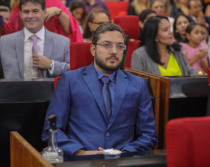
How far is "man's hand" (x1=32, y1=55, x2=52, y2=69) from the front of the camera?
8.32 ft

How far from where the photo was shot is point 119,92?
78.4 inches

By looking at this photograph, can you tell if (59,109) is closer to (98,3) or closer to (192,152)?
(192,152)

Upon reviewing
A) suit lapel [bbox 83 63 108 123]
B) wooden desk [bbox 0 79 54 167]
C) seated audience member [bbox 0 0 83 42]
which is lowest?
wooden desk [bbox 0 79 54 167]

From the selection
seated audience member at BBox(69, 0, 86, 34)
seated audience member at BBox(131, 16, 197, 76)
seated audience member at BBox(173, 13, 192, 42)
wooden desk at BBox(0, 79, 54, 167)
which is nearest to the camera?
wooden desk at BBox(0, 79, 54, 167)

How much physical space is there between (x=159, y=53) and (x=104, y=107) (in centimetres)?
129

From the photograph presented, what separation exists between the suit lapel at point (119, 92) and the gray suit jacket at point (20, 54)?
0.58 m

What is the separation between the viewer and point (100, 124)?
1955mm

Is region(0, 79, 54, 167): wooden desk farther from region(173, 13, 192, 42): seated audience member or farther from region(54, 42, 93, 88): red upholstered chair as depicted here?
region(173, 13, 192, 42): seated audience member

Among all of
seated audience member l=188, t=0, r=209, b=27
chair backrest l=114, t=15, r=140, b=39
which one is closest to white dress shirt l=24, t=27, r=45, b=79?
chair backrest l=114, t=15, r=140, b=39

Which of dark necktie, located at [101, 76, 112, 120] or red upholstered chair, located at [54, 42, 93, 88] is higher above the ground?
red upholstered chair, located at [54, 42, 93, 88]

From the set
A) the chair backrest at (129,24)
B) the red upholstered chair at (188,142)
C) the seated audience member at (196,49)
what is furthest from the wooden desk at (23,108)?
the seated audience member at (196,49)

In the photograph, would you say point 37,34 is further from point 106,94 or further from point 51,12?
point 106,94

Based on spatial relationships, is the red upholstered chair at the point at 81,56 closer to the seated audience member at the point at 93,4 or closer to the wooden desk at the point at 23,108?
the wooden desk at the point at 23,108

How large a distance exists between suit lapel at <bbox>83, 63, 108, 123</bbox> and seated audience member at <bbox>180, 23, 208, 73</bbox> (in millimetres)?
1769
